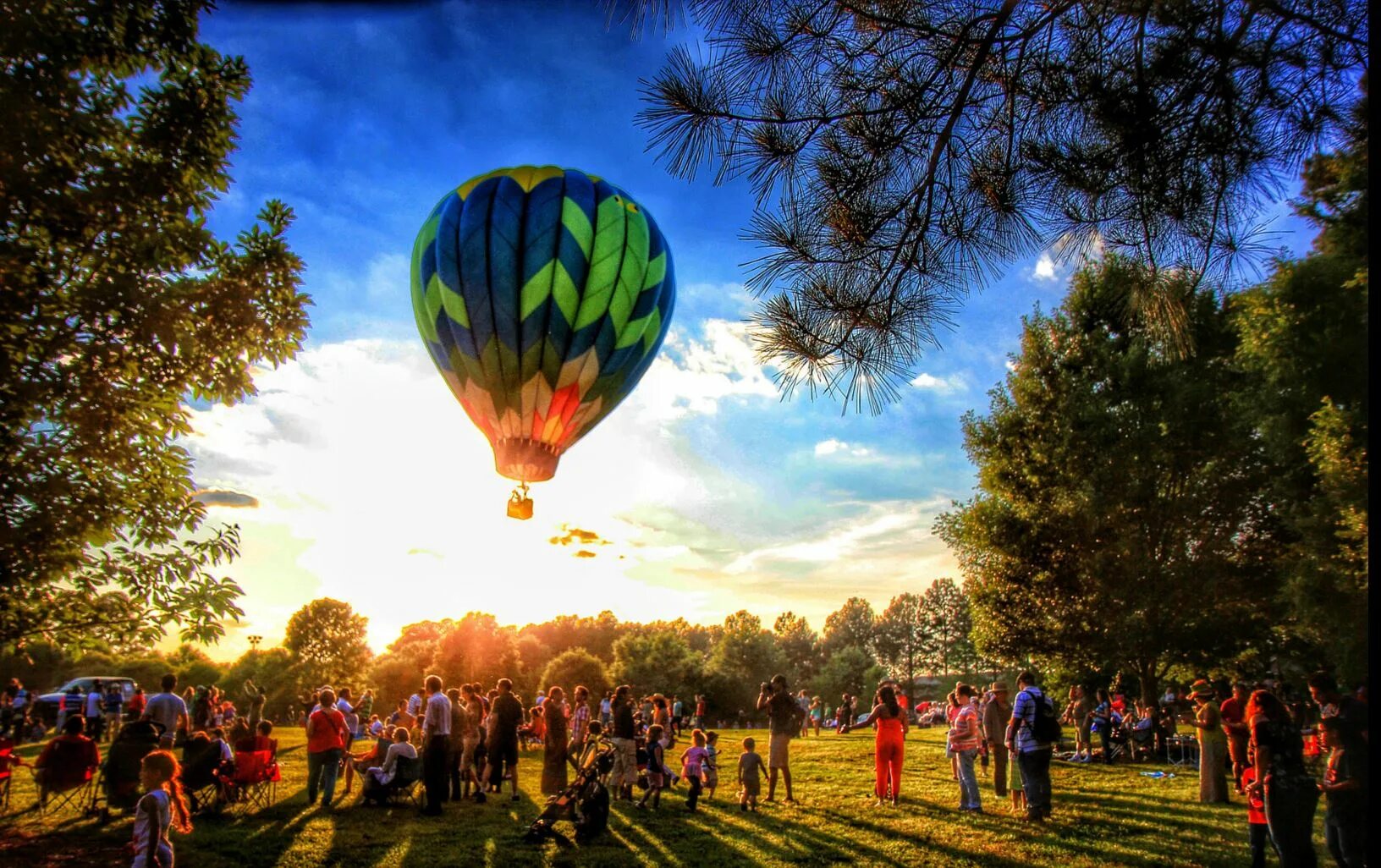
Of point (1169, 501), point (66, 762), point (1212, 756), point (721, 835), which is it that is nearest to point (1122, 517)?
point (1169, 501)

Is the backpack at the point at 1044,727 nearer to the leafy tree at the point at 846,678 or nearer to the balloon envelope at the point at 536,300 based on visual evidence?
the balloon envelope at the point at 536,300

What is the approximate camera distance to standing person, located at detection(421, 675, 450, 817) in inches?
416

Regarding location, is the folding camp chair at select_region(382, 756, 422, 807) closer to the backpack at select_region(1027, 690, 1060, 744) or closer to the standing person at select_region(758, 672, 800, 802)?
the standing person at select_region(758, 672, 800, 802)

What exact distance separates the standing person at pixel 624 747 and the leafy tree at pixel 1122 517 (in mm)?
13775

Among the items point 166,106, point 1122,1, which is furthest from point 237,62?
point 1122,1

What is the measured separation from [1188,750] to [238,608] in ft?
60.6

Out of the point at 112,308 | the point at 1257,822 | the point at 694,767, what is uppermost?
the point at 112,308

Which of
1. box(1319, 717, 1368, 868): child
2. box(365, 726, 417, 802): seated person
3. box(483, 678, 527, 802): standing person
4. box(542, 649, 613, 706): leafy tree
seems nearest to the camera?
box(1319, 717, 1368, 868): child

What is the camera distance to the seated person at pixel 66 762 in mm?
9883

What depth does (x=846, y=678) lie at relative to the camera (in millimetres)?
69562

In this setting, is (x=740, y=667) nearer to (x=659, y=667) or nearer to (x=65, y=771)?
(x=659, y=667)

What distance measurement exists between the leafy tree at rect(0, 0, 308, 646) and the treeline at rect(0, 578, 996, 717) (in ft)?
72.6

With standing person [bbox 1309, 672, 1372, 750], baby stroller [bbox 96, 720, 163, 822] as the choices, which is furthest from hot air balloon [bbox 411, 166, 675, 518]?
standing person [bbox 1309, 672, 1372, 750]

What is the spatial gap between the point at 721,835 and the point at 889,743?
3203mm
